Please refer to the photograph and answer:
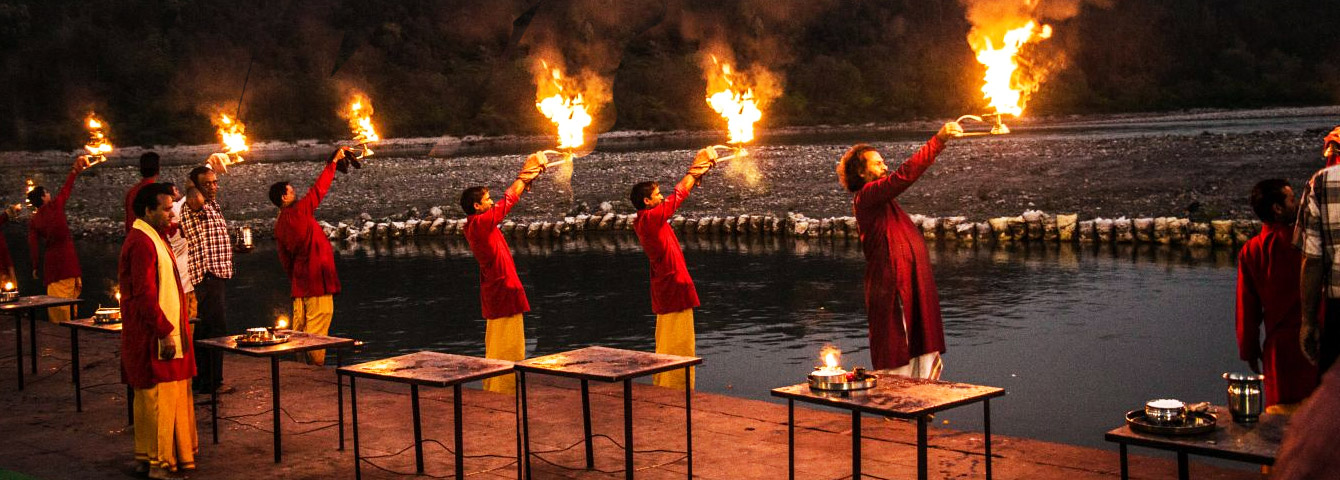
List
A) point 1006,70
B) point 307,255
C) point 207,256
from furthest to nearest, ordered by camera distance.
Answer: point 307,255, point 207,256, point 1006,70

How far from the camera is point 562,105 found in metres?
11.2

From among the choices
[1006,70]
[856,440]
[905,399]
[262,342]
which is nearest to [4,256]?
[262,342]

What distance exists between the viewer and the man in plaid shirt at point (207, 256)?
938 centimetres

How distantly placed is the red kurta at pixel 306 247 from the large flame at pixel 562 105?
1.89 m

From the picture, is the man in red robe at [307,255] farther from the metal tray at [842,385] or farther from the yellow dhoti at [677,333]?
the metal tray at [842,385]

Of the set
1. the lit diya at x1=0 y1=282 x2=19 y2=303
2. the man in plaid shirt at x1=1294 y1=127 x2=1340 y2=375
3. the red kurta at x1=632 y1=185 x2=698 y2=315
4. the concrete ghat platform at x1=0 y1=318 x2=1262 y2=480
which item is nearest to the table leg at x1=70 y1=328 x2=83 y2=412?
the concrete ghat platform at x1=0 y1=318 x2=1262 y2=480

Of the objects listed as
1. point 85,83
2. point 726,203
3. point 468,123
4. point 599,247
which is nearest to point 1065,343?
point 599,247

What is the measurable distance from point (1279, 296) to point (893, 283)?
83.2 inches

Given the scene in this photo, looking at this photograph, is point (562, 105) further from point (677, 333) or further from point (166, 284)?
point (166, 284)

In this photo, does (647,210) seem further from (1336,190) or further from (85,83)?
(85,83)

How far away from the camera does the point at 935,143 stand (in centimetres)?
716

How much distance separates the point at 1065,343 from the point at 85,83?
8966 cm

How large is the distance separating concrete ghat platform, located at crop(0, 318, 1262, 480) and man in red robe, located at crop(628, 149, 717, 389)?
41cm

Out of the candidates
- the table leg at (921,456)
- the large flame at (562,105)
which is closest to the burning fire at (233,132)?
the large flame at (562,105)
